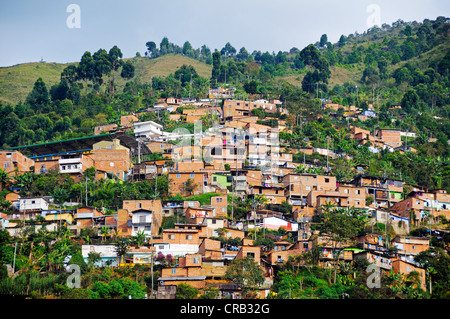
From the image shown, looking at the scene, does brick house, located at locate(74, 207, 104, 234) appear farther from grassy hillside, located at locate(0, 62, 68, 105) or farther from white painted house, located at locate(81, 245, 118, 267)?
grassy hillside, located at locate(0, 62, 68, 105)

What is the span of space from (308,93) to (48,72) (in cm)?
6082

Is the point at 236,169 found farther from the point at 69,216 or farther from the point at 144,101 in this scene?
the point at 144,101

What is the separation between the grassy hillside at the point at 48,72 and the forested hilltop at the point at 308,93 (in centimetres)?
27

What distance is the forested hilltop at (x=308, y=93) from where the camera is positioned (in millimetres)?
71375

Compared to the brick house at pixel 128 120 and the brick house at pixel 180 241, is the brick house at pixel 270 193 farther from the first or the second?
the brick house at pixel 128 120

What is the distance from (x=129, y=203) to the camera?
49031 millimetres

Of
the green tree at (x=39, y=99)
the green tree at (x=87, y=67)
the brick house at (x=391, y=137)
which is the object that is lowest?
the brick house at (x=391, y=137)

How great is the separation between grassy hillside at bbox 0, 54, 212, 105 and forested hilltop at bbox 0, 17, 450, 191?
0.27m

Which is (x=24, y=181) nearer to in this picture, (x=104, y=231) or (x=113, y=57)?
(x=104, y=231)

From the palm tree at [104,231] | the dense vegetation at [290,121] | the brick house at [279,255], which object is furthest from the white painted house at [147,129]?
the brick house at [279,255]

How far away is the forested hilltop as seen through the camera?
71.4m

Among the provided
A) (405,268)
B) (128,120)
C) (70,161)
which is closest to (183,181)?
(70,161)

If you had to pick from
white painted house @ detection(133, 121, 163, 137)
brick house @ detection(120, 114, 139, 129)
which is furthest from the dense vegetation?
white painted house @ detection(133, 121, 163, 137)

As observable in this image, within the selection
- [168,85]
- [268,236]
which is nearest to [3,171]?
[268,236]
